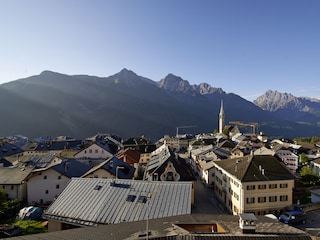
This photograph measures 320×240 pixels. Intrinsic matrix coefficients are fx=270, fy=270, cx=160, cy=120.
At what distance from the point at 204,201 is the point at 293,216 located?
43.4 ft

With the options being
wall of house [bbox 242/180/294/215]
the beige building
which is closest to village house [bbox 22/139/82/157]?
the beige building

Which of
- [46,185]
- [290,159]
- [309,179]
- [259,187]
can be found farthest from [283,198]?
[46,185]

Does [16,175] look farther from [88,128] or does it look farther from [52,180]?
[88,128]

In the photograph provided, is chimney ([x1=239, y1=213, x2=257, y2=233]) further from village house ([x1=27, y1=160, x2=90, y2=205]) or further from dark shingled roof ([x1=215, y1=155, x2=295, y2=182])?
village house ([x1=27, y1=160, x2=90, y2=205])

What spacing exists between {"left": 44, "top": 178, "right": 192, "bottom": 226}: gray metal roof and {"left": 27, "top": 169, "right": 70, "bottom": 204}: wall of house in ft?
51.1

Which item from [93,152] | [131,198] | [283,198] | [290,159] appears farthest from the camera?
[290,159]

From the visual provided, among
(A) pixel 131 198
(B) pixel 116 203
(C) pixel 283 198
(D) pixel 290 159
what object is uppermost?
(A) pixel 131 198

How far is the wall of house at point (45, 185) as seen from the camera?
41250 mm

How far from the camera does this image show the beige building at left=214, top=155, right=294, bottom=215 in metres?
36.0

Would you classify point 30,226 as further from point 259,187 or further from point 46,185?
point 259,187

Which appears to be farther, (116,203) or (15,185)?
(15,185)

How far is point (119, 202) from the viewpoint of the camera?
23359mm

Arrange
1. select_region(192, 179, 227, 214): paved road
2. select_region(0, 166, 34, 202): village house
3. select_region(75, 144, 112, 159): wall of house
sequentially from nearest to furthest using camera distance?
1. select_region(192, 179, 227, 214): paved road
2. select_region(0, 166, 34, 202): village house
3. select_region(75, 144, 112, 159): wall of house

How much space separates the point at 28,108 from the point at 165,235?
8023 inches
